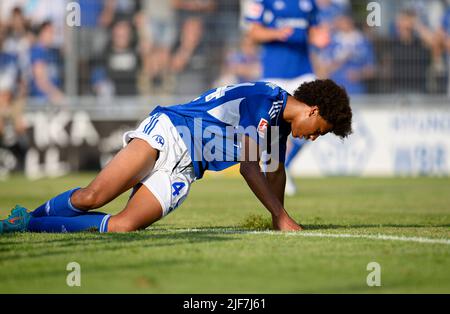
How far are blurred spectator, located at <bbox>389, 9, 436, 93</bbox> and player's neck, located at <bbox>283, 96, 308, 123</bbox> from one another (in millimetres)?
12578

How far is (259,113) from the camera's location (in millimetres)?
6742

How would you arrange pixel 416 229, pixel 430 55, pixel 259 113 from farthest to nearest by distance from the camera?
pixel 430 55, pixel 416 229, pixel 259 113

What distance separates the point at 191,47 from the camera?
62.3ft

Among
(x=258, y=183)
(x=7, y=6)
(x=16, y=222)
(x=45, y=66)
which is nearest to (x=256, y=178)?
(x=258, y=183)

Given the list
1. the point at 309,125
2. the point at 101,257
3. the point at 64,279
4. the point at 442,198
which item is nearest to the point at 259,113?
the point at 309,125

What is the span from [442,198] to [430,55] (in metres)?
7.27

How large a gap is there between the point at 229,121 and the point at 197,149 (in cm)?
35

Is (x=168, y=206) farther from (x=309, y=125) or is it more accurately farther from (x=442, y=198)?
(x=442, y=198)

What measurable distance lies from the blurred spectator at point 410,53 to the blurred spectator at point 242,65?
9.84 ft

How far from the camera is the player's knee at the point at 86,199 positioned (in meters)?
6.82

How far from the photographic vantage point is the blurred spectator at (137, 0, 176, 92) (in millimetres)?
18719
